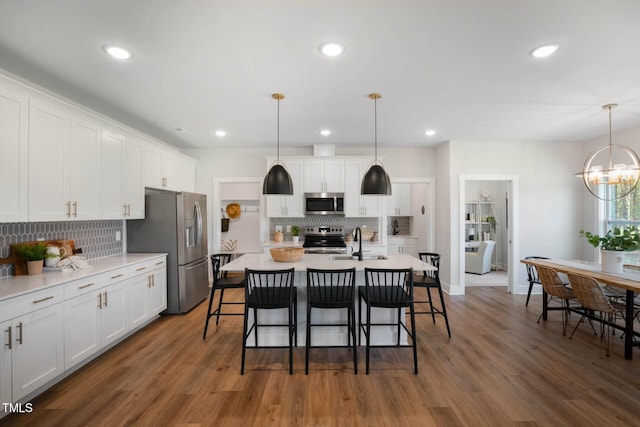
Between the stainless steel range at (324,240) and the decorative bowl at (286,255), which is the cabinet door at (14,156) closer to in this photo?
the decorative bowl at (286,255)

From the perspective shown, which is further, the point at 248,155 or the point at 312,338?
the point at 248,155

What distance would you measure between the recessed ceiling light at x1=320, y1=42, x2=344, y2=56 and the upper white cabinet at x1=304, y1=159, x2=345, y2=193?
330 cm

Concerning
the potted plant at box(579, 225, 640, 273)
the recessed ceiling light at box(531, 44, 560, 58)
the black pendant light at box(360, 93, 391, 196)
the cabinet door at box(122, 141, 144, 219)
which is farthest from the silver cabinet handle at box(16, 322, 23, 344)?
the potted plant at box(579, 225, 640, 273)

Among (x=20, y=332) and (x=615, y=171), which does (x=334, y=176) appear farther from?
(x=20, y=332)

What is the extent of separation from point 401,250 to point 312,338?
4.44 m

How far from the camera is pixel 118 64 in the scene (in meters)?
2.70

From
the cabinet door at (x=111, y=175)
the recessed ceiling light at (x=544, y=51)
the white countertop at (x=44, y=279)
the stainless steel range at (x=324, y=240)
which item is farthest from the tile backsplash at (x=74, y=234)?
the recessed ceiling light at (x=544, y=51)

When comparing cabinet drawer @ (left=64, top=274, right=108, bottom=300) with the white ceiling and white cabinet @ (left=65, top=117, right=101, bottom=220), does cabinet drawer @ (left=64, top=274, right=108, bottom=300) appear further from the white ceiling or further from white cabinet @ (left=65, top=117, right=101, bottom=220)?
the white ceiling

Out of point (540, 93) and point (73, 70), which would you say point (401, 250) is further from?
point (73, 70)

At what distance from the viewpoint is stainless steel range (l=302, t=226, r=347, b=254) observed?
18.2 feet

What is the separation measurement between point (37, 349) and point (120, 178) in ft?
6.84

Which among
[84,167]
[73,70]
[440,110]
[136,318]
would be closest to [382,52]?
[440,110]

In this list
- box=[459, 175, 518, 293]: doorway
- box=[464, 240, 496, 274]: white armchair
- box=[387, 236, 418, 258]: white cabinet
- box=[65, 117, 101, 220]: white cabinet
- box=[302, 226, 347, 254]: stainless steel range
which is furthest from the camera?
box=[459, 175, 518, 293]: doorway

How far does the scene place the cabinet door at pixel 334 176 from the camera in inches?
228
